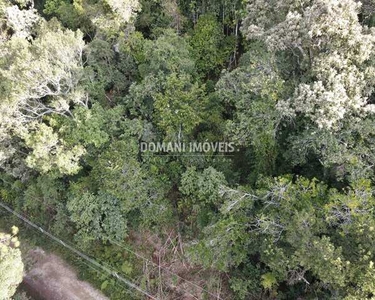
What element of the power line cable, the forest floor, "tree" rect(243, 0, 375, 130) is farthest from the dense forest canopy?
the forest floor

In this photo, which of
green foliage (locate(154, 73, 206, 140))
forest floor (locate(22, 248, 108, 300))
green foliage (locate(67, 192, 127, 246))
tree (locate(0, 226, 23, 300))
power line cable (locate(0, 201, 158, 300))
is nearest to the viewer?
tree (locate(0, 226, 23, 300))

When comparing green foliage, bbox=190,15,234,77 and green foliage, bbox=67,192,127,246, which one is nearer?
green foliage, bbox=67,192,127,246

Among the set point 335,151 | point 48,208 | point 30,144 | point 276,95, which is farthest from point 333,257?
point 48,208

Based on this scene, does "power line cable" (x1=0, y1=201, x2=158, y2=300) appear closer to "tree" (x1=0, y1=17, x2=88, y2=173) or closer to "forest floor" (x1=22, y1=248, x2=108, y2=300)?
"forest floor" (x1=22, y1=248, x2=108, y2=300)

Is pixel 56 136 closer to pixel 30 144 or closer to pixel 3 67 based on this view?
pixel 30 144

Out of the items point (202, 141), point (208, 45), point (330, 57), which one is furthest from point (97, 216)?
point (330, 57)

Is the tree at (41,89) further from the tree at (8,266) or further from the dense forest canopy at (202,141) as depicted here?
the tree at (8,266)
